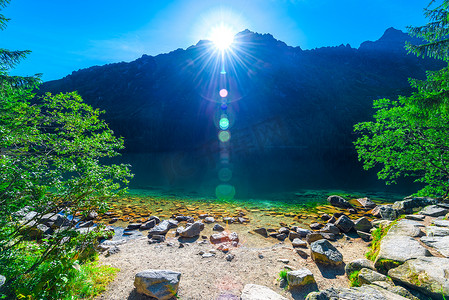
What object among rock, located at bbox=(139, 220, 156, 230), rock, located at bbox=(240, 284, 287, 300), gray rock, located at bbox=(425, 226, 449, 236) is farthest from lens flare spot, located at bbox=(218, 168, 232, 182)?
rock, located at bbox=(240, 284, 287, 300)

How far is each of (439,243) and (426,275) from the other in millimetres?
2560

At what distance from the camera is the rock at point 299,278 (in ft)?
18.6

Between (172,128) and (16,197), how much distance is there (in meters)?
127

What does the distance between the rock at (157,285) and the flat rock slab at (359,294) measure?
3541 mm

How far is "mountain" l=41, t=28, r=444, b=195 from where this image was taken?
121062mm

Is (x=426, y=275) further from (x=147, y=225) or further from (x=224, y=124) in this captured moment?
(x=224, y=124)

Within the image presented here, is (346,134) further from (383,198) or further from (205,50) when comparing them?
(205,50)

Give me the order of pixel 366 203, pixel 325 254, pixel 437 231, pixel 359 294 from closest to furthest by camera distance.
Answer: pixel 359 294 < pixel 437 231 < pixel 325 254 < pixel 366 203

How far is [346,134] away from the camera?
377 ft

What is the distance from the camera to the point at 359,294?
436 centimetres

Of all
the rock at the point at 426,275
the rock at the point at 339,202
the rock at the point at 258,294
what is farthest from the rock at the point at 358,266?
the rock at the point at 339,202

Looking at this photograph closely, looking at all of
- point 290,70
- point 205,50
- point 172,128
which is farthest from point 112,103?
point 290,70

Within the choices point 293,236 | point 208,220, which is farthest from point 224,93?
point 293,236

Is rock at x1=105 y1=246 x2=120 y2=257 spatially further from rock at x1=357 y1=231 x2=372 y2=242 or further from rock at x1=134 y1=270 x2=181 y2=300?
rock at x1=357 y1=231 x2=372 y2=242
